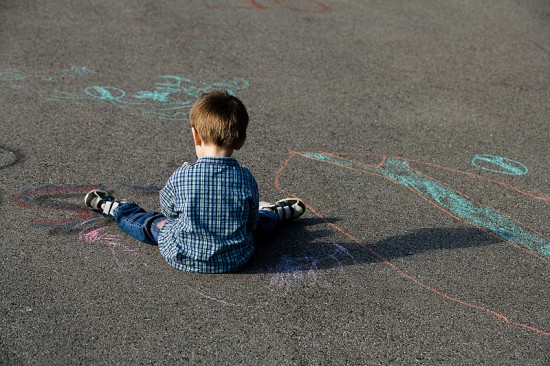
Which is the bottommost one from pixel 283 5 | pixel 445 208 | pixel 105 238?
pixel 105 238


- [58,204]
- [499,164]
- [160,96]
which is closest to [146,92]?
[160,96]

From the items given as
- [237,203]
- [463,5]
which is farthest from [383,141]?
[463,5]

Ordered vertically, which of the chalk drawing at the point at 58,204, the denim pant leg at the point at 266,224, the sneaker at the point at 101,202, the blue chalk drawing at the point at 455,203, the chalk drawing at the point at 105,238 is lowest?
the chalk drawing at the point at 105,238

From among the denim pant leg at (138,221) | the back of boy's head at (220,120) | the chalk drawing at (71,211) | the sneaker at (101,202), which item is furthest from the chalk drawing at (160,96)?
the back of boy's head at (220,120)

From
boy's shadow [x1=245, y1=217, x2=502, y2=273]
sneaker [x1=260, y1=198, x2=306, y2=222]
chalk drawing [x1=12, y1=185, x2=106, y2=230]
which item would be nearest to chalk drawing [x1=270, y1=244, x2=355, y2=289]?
boy's shadow [x1=245, y1=217, x2=502, y2=273]

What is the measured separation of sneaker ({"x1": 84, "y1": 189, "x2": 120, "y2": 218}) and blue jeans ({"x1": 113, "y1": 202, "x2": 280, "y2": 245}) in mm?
52

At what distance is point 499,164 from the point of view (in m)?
5.22

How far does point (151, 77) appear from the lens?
6207mm

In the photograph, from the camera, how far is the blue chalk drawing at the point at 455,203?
14.0ft

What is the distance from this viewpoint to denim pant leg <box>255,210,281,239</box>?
12.9ft

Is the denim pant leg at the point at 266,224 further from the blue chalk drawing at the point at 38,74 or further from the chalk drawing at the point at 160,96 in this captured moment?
the blue chalk drawing at the point at 38,74

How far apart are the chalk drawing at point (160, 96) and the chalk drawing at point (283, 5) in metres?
2.44

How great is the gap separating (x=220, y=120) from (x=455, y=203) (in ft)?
5.92

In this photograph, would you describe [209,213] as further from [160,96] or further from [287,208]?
[160,96]
